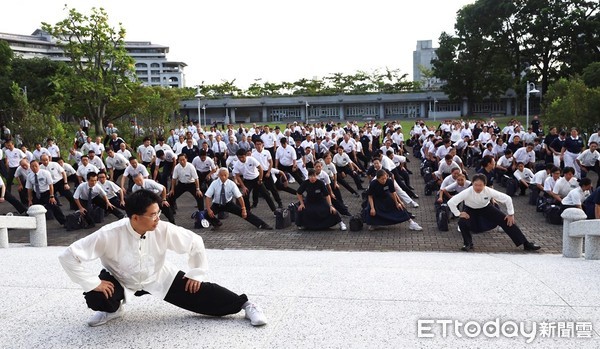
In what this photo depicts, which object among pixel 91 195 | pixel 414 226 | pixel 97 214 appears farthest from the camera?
pixel 97 214

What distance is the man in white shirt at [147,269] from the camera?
3.91m

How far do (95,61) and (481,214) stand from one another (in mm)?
27440

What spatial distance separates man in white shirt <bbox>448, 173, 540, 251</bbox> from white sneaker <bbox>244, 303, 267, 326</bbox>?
15.9 ft

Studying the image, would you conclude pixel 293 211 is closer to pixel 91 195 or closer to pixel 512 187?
pixel 91 195

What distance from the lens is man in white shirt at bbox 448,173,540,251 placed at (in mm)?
8156

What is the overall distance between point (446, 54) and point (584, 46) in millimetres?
10477

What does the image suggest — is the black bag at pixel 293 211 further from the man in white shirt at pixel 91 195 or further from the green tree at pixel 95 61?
the green tree at pixel 95 61

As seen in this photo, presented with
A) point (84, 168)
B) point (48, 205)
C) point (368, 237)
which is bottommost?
point (368, 237)

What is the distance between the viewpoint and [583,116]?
23.7 metres

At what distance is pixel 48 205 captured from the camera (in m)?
11.8

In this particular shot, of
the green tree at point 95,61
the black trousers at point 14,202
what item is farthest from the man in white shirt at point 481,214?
the green tree at point 95,61

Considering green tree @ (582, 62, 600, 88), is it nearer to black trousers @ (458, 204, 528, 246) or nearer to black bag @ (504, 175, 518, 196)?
black bag @ (504, 175, 518, 196)

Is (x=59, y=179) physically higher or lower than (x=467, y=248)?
higher

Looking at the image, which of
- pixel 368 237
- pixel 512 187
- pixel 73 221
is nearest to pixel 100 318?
pixel 368 237
